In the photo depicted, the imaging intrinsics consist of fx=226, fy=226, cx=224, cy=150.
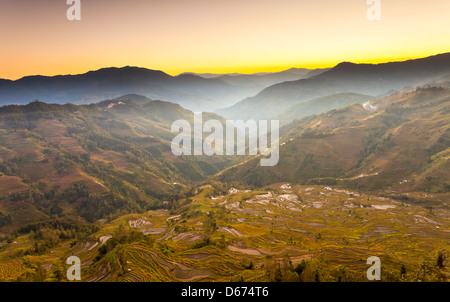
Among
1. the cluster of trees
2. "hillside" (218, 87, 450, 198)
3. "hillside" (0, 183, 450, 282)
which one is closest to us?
"hillside" (0, 183, 450, 282)

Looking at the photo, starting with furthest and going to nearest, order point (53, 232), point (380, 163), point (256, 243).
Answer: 1. point (380, 163)
2. point (53, 232)
3. point (256, 243)

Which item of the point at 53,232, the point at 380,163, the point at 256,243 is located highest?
the point at 380,163

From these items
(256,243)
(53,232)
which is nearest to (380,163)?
(256,243)

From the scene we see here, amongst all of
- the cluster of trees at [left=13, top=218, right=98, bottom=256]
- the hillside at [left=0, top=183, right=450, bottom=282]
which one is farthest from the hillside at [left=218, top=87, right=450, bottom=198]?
A: the cluster of trees at [left=13, top=218, right=98, bottom=256]

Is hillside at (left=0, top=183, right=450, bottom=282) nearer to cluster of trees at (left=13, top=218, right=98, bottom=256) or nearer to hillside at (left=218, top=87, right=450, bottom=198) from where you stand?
cluster of trees at (left=13, top=218, right=98, bottom=256)

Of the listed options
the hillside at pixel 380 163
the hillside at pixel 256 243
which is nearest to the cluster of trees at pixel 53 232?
the hillside at pixel 256 243

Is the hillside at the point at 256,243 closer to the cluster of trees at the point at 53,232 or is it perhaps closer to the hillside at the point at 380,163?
the cluster of trees at the point at 53,232

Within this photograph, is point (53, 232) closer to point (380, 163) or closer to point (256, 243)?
point (256, 243)

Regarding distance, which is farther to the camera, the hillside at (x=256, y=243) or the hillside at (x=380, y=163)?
the hillside at (x=380, y=163)

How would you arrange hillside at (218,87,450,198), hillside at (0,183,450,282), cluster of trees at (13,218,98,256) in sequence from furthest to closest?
hillside at (218,87,450,198) → cluster of trees at (13,218,98,256) → hillside at (0,183,450,282)

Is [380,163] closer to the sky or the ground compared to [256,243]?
closer to the sky

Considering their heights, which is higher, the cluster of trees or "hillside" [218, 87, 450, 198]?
"hillside" [218, 87, 450, 198]
